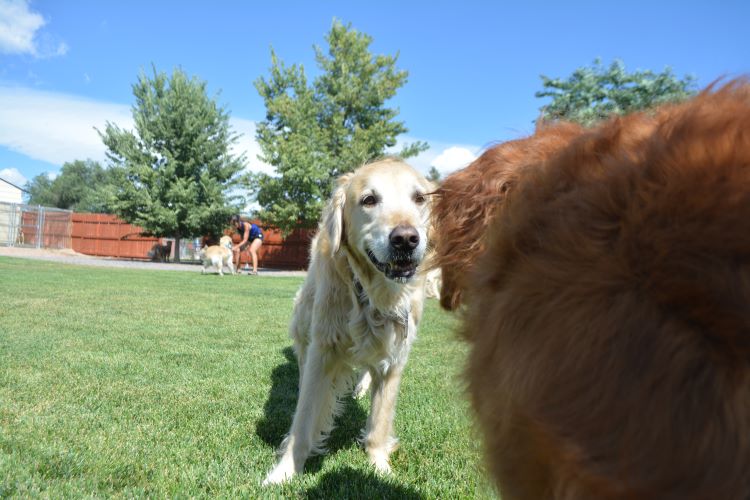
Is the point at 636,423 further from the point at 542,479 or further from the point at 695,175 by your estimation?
the point at 695,175

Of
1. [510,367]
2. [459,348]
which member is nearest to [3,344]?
[459,348]

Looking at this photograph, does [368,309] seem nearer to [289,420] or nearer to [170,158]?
[289,420]

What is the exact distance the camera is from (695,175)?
74 centimetres

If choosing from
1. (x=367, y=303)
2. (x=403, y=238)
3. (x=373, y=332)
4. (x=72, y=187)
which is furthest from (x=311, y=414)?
(x=72, y=187)

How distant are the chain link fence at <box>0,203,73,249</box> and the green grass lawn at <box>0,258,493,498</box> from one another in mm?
32248

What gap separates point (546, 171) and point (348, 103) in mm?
28697

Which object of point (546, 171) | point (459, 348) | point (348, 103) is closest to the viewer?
point (546, 171)

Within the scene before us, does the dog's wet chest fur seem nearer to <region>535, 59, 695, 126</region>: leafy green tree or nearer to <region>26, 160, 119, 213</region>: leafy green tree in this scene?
<region>535, 59, 695, 126</region>: leafy green tree

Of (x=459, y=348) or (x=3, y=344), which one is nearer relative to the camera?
(x=459, y=348)

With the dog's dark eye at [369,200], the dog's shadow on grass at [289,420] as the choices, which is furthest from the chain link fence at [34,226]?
the dog's dark eye at [369,200]

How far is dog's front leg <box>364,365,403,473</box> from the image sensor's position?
293cm

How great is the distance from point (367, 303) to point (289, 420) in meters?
1.15

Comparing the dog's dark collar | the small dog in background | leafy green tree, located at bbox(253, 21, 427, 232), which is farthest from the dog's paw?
leafy green tree, located at bbox(253, 21, 427, 232)

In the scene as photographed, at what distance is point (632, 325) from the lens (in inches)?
27.5
